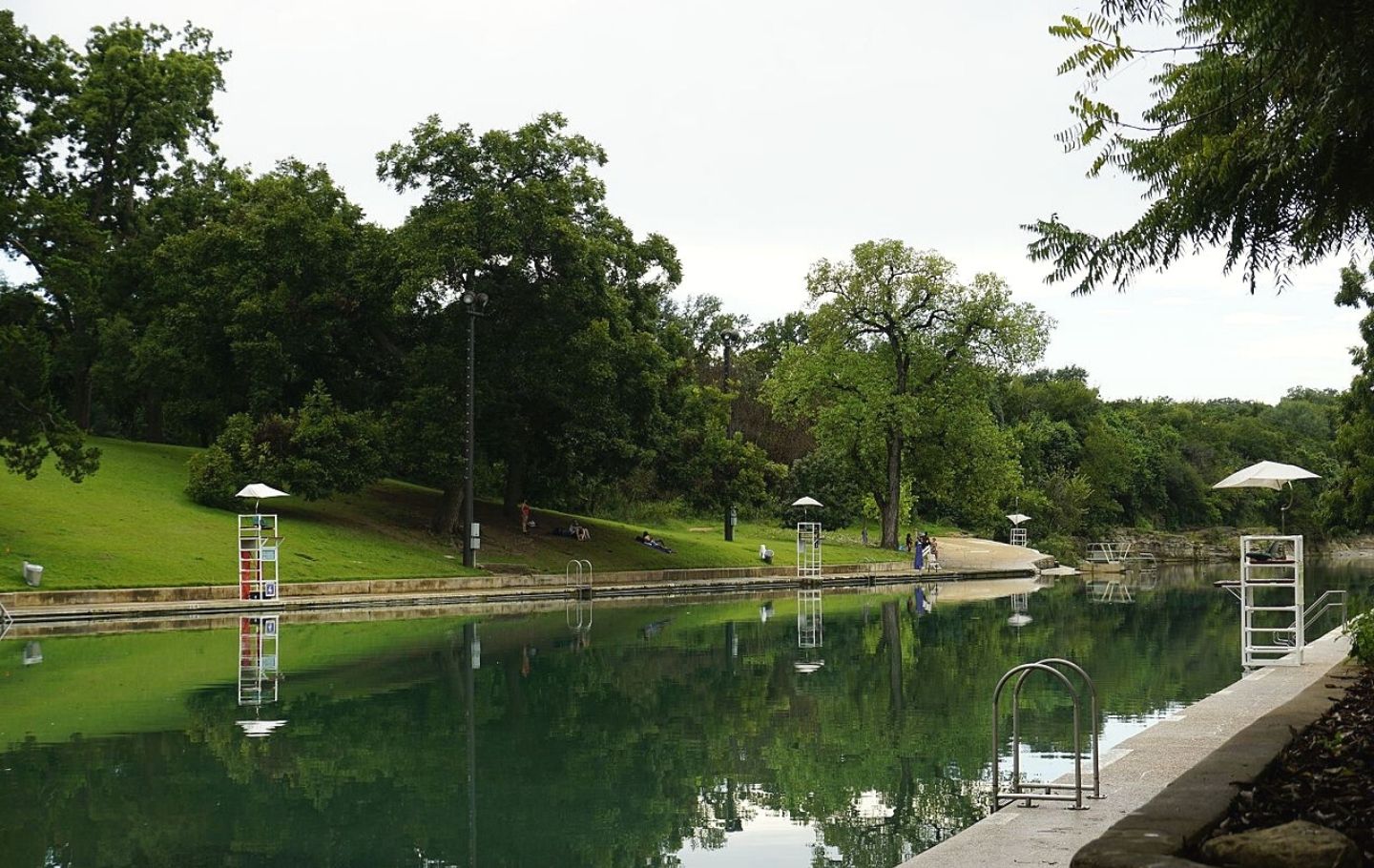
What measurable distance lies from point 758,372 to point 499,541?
47.2 metres

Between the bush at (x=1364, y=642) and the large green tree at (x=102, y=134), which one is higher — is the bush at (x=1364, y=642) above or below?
below

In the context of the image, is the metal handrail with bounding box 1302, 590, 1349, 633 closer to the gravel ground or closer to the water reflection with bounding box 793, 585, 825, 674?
the water reflection with bounding box 793, 585, 825, 674

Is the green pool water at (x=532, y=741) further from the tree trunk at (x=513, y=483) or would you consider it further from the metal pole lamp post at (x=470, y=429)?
the tree trunk at (x=513, y=483)

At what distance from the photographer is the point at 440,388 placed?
39688 millimetres

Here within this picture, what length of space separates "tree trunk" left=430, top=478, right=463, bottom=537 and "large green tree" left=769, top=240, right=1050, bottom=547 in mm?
17111

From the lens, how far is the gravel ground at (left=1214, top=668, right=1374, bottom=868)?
20.7 feet

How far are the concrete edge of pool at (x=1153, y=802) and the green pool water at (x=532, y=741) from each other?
0.89 meters

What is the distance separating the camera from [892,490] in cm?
5491

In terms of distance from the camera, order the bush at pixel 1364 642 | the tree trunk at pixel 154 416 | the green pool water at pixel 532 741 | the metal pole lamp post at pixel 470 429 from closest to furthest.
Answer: the green pool water at pixel 532 741 < the bush at pixel 1364 642 < the metal pole lamp post at pixel 470 429 < the tree trunk at pixel 154 416

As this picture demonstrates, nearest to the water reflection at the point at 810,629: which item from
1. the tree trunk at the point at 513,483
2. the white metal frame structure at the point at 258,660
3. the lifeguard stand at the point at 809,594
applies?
the lifeguard stand at the point at 809,594

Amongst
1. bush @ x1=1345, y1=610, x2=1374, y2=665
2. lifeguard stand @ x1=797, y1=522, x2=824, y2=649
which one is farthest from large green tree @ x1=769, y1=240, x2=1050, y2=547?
bush @ x1=1345, y1=610, x2=1374, y2=665

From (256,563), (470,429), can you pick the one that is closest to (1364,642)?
(256,563)

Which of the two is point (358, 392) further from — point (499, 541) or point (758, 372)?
point (758, 372)

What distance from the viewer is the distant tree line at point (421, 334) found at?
39000 mm
